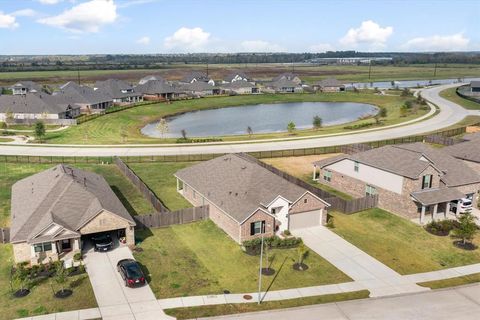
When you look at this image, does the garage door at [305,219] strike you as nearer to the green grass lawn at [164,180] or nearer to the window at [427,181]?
the window at [427,181]

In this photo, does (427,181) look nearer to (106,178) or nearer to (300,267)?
(300,267)

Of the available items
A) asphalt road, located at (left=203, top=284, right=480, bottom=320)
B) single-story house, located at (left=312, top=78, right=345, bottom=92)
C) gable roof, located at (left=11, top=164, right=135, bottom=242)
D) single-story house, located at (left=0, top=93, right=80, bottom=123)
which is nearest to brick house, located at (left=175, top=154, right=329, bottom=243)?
gable roof, located at (left=11, top=164, right=135, bottom=242)

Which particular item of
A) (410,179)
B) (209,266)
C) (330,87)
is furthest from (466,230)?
(330,87)

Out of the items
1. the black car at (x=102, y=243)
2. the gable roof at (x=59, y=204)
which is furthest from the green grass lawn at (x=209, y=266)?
the gable roof at (x=59, y=204)

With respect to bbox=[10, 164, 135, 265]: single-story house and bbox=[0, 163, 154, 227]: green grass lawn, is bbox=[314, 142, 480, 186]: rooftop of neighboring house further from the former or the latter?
bbox=[10, 164, 135, 265]: single-story house

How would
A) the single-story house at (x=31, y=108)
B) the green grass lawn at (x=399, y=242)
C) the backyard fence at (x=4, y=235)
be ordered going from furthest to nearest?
the single-story house at (x=31, y=108)
the backyard fence at (x=4, y=235)
the green grass lawn at (x=399, y=242)
